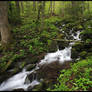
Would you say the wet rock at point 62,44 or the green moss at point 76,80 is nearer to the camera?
the green moss at point 76,80

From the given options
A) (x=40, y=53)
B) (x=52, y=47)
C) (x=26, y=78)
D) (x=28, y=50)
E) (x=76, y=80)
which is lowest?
(x=26, y=78)

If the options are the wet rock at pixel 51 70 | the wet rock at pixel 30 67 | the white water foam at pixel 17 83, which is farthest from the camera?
the wet rock at pixel 30 67

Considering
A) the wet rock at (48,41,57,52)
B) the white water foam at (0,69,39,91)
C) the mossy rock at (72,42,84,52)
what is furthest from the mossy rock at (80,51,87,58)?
the white water foam at (0,69,39,91)

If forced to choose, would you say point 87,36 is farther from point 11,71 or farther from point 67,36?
point 11,71

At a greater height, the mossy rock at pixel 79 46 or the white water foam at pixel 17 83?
the mossy rock at pixel 79 46

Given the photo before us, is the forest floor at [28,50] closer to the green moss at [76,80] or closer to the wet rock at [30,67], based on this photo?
the wet rock at [30,67]

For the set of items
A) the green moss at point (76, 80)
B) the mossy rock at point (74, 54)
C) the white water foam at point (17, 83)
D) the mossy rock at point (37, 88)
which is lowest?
the white water foam at point (17, 83)

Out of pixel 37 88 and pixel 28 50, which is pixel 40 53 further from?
pixel 37 88

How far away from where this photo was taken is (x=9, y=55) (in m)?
7.23

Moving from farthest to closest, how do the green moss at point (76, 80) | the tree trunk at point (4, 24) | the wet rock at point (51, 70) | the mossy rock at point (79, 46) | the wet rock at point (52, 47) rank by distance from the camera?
1. the wet rock at point (52, 47)
2. the mossy rock at point (79, 46)
3. the tree trunk at point (4, 24)
4. the wet rock at point (51, 70)
5. the green moss at point (76, 80)

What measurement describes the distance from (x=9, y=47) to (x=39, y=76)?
3.90 metres

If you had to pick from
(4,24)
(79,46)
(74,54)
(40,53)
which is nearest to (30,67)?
(40,53)

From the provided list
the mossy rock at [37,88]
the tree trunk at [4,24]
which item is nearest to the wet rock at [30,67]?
the mossy rock at [37,88]

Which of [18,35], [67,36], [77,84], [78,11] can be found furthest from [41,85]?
[78,11]
